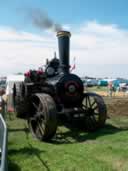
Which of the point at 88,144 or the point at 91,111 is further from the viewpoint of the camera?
the point at 91,111

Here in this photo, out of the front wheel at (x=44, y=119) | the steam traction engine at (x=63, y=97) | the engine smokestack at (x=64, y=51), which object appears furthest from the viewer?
the engine smokestack at (x=64, y=51)

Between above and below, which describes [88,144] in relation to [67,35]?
below

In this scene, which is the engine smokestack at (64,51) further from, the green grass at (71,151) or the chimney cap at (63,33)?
the green grass at (71,151)

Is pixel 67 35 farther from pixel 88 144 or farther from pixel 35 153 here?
pixel 35 153

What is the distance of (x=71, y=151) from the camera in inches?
281

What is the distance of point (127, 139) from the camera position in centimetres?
802

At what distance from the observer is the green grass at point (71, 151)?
596cm

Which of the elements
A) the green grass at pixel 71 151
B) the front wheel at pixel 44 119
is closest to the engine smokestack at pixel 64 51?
the front wheel at pixel 44 119

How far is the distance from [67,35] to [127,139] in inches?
141

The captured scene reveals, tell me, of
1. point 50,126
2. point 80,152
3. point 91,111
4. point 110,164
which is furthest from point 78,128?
point 110,164

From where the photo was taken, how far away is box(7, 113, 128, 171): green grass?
596 centimetres

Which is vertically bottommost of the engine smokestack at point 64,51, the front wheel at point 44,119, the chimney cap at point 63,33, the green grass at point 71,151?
the green grass at point 71,151

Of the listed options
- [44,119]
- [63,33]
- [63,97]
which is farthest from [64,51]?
[44,119]

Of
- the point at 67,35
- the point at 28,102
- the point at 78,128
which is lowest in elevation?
the point at 78,128
